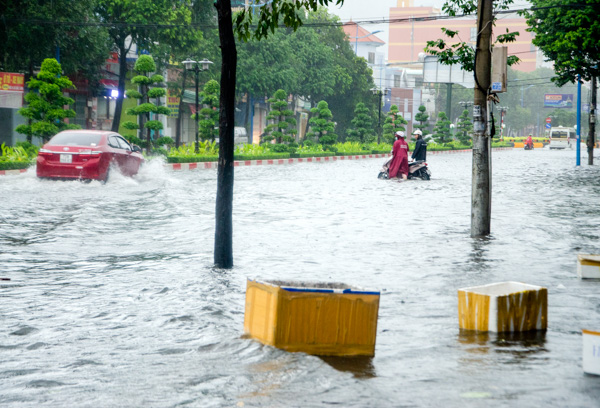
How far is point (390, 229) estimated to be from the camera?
14203 millimetres

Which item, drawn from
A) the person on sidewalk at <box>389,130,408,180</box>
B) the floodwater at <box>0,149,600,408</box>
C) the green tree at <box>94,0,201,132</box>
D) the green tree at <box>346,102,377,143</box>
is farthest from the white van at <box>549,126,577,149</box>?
the floodwater at <box>0,149,600,408</box>

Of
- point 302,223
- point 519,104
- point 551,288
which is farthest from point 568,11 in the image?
point 519,104

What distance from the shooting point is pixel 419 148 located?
2898cm

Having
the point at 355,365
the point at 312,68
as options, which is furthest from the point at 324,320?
the point at 312,68

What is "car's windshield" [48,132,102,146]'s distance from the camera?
70.7 ft

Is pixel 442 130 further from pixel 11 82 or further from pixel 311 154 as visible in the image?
pixel 11 82

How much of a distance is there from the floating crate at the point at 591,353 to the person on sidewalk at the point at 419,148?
Result: 23.3 m

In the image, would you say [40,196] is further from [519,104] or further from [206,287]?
[519,104]

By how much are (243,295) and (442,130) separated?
75.4 metres

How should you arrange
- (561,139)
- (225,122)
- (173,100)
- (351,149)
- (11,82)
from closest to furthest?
(225,122)
(11,82)
(173,100)
(351,149)
(561,139)

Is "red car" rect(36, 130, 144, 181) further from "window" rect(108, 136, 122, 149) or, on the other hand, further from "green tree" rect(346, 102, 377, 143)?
"green tree" rect(346, 102, 377, 143)

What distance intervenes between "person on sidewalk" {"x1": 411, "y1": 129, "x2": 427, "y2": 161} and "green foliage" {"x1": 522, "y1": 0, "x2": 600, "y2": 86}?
6006mm

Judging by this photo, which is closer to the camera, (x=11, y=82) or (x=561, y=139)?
(x=11, y=82)

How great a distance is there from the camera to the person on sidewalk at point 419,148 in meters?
28.7
